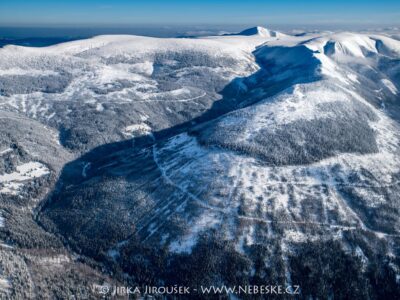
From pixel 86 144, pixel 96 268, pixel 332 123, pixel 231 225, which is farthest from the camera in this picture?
pixel 86 144

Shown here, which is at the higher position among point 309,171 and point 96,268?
point 309,171

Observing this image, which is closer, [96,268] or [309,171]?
[96,268]

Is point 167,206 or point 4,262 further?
point 167,206

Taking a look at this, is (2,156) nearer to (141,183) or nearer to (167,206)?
(141,183)

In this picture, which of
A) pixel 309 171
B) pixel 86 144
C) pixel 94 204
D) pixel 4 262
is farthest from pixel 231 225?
pixel 86 144

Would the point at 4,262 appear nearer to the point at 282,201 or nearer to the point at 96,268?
the point at 96,268

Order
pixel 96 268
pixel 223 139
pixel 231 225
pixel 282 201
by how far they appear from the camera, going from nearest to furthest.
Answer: pixel 96 268
pixel 231 225
pixel 282 201
pixel 223 139

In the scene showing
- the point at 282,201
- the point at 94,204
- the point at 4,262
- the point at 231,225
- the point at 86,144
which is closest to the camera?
the point at 4,262

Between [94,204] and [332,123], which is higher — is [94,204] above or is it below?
below

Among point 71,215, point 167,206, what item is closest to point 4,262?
point 71,215
